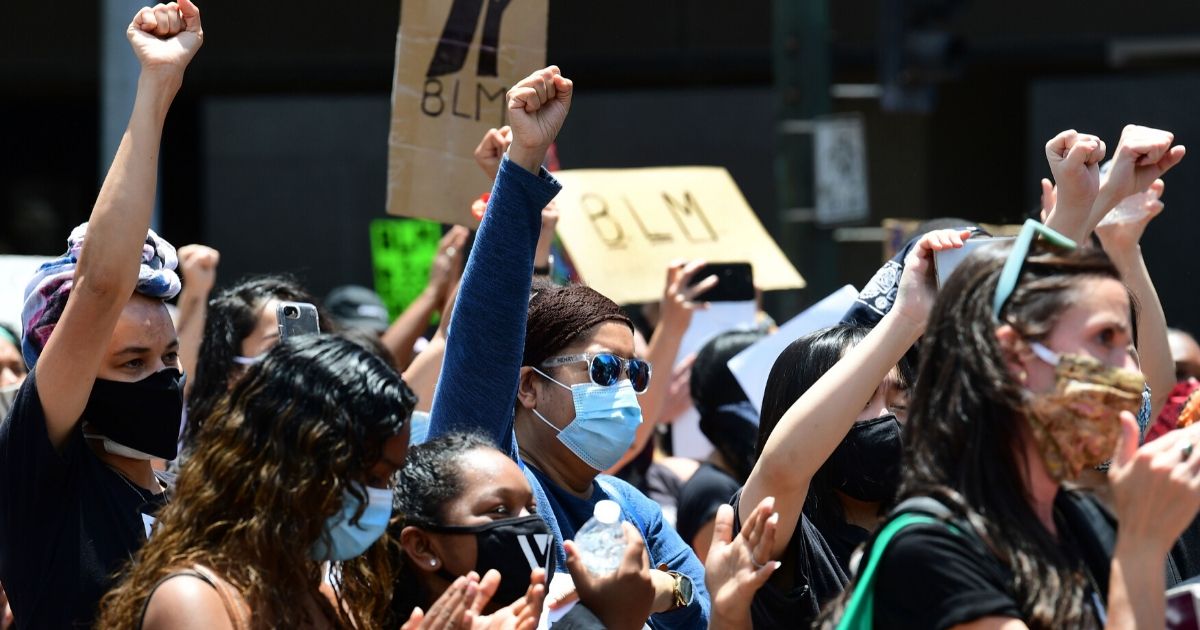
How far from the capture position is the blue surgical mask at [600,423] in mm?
3350

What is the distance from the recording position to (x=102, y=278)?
280 cm

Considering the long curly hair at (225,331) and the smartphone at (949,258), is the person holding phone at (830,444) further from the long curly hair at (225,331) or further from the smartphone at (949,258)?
the long curly hair at (225,331)

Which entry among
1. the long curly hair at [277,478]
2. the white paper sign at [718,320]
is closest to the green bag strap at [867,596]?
the long curly hair at [277,478]

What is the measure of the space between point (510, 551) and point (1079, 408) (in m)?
0.99

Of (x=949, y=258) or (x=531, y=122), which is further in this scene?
(x=531, y=122)

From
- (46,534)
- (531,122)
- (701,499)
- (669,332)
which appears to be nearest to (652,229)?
(669,332)

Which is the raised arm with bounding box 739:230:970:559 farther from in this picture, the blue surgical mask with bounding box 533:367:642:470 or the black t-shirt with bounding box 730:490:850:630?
the blue surgical mask with bounding box 533:367:642:470

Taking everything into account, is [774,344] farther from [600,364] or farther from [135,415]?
[135,415]

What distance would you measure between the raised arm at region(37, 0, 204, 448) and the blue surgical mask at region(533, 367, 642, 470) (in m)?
0.95

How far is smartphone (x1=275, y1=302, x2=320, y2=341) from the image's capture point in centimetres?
359

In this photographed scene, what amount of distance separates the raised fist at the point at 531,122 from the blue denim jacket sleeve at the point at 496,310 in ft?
0.11

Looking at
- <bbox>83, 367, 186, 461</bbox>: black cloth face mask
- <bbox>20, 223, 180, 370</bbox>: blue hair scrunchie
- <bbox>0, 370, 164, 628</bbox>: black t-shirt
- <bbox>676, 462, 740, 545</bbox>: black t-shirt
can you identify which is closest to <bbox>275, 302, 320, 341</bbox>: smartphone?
<bbox>20, 223, 180, 370</bbox>: blue hair scrunchie

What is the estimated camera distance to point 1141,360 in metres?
3.84

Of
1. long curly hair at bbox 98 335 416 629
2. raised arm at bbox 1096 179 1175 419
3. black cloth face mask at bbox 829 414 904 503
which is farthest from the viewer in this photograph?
raised arm at bbox 1096 179 1175 419
